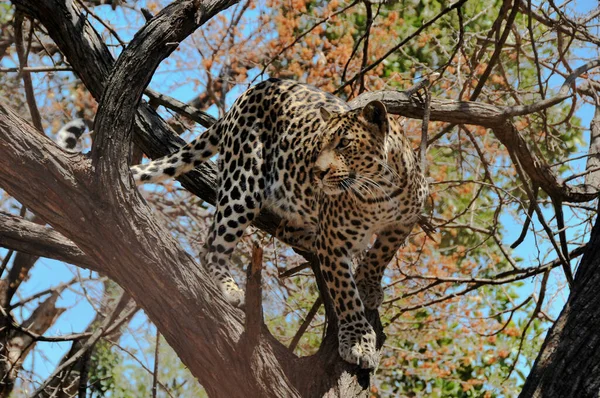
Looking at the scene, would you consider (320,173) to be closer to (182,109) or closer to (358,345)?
(358,345)

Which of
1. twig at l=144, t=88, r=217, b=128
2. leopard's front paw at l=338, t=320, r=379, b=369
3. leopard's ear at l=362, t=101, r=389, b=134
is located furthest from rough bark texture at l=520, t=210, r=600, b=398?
twig at l=144, t=88, r=217, b=128

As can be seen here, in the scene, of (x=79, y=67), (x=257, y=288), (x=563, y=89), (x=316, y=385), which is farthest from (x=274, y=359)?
(x=563, y=89)

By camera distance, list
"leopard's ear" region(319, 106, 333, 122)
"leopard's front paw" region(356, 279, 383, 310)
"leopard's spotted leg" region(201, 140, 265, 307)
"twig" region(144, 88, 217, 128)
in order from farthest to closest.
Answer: "twig" region(144, 88, 217, 128) < "leopard's front paw" region(356, 279, 383, 310) < "leopard's spotted leg" region(201, 140, 265, 307) < "leopard's ear" region(319, 106, 333, 122)

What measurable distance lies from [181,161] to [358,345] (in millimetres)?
1769

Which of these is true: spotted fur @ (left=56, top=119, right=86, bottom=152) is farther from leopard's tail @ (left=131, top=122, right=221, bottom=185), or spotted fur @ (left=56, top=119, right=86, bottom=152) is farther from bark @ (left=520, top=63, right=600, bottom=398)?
bark @ (left=520, top=63, right=600, bottom=398)

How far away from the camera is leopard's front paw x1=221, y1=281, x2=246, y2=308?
16.6 ft

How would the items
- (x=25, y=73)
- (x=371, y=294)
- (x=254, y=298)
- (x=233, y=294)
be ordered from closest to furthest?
(x=254, y=298)
(x=233, y=294)
(x=371, y=294)
(x=25, y=73)

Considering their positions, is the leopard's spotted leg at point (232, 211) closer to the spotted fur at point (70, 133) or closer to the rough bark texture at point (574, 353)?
the spotted fur at point (70, 133)

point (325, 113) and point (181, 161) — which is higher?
point (181, 161)

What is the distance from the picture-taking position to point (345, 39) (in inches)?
444

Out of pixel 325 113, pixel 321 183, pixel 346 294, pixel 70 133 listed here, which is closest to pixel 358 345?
pixel 346 294

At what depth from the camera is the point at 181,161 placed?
19.0 ft

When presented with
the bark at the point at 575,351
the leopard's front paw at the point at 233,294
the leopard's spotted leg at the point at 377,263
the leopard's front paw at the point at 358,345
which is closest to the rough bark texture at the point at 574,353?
the bark at the point at 575,351

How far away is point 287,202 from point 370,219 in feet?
2.28
